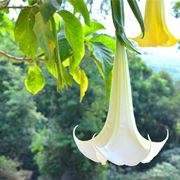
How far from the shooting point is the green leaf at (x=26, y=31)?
395 millimetres

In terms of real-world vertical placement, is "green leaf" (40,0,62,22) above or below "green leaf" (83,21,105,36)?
above

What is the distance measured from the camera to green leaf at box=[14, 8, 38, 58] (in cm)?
39

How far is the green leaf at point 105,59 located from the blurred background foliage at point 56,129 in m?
3.59

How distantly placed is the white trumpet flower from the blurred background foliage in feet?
12.3

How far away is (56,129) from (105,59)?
3.98m

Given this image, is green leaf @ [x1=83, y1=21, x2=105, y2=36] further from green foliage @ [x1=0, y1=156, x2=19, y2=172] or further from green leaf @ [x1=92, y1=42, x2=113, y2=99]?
green foliage @ [x1=0, y1=156, x2=19, y2=172]

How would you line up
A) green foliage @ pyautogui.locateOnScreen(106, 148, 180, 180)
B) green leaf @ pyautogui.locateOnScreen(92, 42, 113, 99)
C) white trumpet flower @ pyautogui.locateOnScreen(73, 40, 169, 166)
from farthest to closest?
1. green foliage @ pyautogui.locateOnScreen(106, 148, 180, 180)
2. green leaf @ pyautogui.locateOnScreen(92, 42, 113, 99)
3. white trumpet flower @ pyautogui.locateOnScreen(73, 40, 169, 166)

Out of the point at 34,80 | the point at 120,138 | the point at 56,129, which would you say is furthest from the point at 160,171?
the point at 120,138

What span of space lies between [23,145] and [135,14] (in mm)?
4199

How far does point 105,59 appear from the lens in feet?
1.45

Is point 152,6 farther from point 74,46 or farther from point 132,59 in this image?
point 132,59

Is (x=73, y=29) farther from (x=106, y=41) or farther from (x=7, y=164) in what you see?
(x=7, y=164)

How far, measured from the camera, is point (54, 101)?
14.6 ft

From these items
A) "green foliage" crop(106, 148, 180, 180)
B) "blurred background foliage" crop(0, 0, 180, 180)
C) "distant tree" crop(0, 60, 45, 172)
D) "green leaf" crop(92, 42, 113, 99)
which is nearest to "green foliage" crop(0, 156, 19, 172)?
"blurred background foliage" crop(0, 0, 180, 180)
